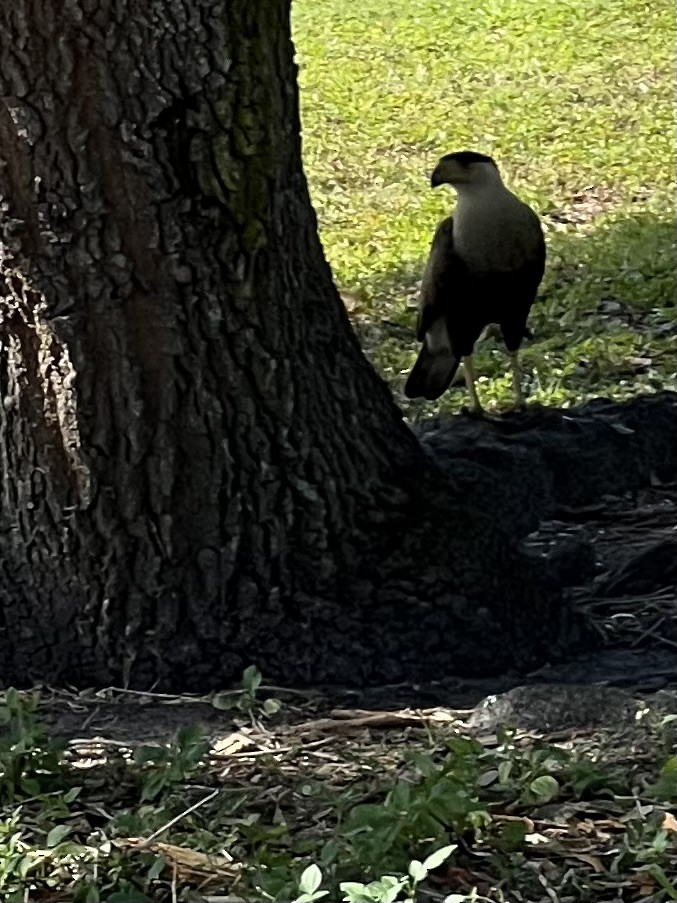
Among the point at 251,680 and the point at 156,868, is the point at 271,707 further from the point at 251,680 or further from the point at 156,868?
the point at 156,868

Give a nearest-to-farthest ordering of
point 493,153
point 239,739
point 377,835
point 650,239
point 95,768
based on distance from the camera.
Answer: point 377,835
point 95,768
point 239,739
point 650,239
point 493,153

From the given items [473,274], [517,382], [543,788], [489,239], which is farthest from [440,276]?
[543,788]

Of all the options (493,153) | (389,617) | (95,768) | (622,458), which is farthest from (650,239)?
(95,768)

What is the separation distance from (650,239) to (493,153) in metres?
2.66

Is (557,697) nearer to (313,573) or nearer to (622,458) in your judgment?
(313,573)

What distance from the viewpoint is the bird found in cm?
710

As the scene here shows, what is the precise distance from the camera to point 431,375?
741cm

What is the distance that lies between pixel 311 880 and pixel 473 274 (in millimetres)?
4434

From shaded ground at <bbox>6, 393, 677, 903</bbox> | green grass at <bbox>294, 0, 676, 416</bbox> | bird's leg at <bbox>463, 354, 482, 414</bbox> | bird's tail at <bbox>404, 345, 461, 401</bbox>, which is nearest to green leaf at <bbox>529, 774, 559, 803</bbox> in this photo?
shaded ground at <bbox>6, 393, 677, 903</bbox>

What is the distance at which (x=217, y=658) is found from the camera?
443 centimetres

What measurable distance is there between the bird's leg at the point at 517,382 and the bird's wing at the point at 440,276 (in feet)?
1.33

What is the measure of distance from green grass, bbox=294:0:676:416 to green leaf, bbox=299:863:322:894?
4727mm

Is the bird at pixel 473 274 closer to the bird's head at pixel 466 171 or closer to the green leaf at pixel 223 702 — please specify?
the bird's head at pixel 466 171

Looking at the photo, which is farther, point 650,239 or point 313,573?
point 650,239
